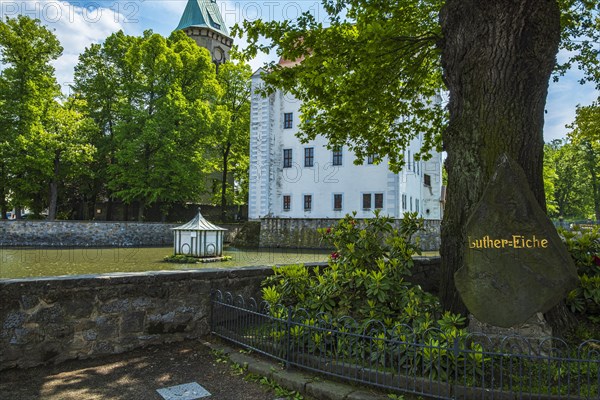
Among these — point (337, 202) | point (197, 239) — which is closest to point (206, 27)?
point (337, 202)

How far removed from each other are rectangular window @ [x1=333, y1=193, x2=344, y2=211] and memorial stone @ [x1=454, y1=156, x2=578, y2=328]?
1037 inches

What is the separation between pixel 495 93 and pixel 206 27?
57.5 metres

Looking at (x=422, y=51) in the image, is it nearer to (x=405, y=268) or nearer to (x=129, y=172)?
(x=405, y=268)

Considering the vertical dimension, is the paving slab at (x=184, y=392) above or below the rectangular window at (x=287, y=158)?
below

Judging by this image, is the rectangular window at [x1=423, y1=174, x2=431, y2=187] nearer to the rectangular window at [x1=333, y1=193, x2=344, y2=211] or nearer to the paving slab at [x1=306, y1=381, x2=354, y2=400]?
the rectangular window at [x1=333, y1=193, x2=344, y2=211]

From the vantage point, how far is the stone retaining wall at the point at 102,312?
171 inches

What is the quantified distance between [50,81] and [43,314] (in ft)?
101

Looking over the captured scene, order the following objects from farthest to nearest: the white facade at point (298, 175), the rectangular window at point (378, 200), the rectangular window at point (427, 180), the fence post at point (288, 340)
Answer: the rectangular window at point (427, 180) → the white facade at point (298, 175) → the rectangular window at point (378, 200) → the fence post at point (288, 340)

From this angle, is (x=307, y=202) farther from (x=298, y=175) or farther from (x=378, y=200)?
(x=378, y=200)

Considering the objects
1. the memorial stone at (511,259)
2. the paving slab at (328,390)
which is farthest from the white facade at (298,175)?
the paving slab at (328,390)

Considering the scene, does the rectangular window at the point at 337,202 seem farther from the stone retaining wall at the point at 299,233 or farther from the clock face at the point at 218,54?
the clock face at the point at 218,54

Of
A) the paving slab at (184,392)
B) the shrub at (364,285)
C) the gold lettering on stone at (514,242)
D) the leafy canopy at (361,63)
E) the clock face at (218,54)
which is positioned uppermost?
the clock face at (218,54)

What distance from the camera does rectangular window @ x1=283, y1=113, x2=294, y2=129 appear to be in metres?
33.1

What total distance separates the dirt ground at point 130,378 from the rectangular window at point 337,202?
2630cm
